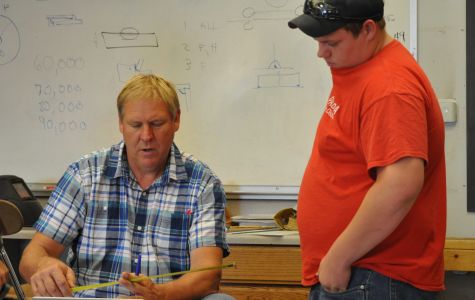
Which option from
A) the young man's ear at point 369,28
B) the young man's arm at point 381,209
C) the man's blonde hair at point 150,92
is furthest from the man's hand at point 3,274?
the young man's ear at point 369,28

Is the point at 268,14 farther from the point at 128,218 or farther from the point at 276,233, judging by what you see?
the point at 128,218

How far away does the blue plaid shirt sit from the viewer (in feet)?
5.76

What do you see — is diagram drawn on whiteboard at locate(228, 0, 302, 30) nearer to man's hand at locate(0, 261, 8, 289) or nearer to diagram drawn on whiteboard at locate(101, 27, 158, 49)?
diagram drawn on whiteboard at locate(101, 27, 158, 49)

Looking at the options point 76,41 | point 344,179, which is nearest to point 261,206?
point 76,41

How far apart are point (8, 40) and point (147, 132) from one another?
5.94 feet

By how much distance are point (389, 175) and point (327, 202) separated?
221 millimetres

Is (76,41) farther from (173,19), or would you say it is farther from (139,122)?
(139,122)

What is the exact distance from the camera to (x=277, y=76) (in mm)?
3045

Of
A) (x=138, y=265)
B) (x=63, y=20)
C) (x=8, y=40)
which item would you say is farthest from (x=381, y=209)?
(x=8, y=40)

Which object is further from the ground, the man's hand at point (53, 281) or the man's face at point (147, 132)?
the man's face at point (147, 132)

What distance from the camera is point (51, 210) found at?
5.89 ft

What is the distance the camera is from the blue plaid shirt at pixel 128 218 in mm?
1756

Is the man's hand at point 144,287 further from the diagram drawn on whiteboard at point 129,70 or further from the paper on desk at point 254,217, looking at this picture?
the diagram drawn on whiteboard at point 129,70

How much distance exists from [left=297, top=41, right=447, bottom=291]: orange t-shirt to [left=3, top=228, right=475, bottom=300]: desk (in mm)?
1068
